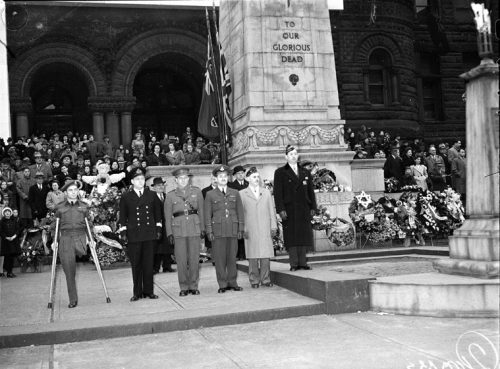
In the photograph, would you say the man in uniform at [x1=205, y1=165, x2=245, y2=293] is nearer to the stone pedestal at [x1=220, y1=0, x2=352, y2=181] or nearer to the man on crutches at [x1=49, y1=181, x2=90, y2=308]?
the man on crutches at [x1=49, y1=181, x2=90, y2=308]

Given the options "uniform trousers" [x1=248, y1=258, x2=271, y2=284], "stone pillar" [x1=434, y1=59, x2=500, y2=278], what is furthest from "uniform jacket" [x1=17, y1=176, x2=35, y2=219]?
"stone pillar" [x1=434, y1=59, x2=500, y2=278]

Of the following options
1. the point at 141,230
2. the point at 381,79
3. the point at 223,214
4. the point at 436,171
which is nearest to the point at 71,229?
the point at 141,230

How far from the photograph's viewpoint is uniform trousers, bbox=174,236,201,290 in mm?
8727

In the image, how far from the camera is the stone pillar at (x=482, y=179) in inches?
273

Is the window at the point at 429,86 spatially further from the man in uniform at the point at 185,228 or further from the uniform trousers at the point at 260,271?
the man in uniform at the point at 185,228

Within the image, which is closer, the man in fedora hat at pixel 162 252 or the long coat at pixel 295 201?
the long coat at pixel 295 201

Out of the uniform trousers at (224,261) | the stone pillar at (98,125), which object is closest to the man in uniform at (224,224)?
the uniform trousers at (224,261)

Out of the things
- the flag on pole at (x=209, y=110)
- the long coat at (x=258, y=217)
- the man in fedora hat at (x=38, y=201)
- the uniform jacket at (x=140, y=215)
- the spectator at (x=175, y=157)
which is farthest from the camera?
the spectator at (x=175, y=157)

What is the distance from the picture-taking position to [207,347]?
5984 mm

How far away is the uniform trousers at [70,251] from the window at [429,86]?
26.0 metres

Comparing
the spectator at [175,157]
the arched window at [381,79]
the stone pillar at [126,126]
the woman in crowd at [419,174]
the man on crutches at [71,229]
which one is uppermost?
the arched window at [381,79]

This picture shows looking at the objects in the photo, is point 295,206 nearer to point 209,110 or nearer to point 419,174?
point 209,110

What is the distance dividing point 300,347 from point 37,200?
10.5 meters

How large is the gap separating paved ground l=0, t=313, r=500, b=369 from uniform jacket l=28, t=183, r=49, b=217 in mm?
8796
